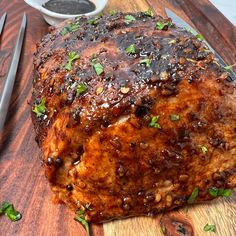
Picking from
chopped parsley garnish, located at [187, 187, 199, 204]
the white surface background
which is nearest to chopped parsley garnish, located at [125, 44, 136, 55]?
chopped parsley garnish, located at [187, 187, 199, 204]

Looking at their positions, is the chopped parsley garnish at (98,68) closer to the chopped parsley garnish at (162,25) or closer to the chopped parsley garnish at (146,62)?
the chopped parsley garnish at (146,62)

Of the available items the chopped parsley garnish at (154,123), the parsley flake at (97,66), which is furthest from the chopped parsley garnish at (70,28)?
the chopped parsley garnish at (154,123)

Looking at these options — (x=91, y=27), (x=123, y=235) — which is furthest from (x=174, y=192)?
(x=91, y=27)

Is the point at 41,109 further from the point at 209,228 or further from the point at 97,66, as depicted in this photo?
the point at 209,228

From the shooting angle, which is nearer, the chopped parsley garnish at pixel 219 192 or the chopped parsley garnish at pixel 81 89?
the chopped parsley garnish at pixel 81 89

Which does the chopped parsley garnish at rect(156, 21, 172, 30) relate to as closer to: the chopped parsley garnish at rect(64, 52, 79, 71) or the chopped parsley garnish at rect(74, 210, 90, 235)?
the chopped parsley garnish at rect(64, 52, 79, 71)

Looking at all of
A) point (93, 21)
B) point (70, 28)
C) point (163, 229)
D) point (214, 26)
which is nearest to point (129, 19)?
point (93, 21)
